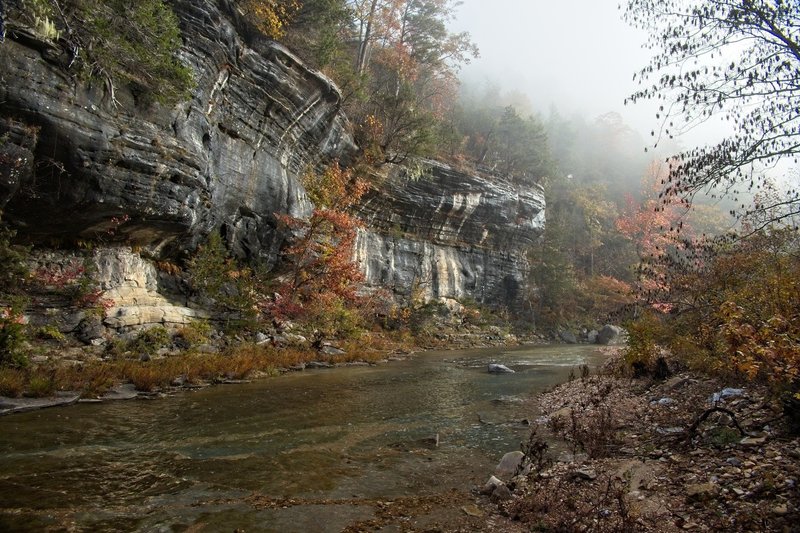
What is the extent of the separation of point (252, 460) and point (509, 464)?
12.6ft

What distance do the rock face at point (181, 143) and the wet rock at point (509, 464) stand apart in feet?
43.3

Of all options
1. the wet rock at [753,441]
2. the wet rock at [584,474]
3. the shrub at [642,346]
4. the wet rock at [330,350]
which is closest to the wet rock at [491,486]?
the wet rock at [584,474]

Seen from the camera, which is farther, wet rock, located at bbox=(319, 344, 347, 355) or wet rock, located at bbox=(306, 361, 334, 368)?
wet rock, located at bbox=(319, 344, 347, 355)

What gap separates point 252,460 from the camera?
6344mm

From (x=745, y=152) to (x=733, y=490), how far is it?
5047 mm

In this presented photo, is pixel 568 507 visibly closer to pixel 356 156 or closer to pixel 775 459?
pixel 775 459

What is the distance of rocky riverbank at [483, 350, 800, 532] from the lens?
381 cm

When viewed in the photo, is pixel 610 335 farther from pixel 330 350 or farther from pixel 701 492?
pixel 701 492

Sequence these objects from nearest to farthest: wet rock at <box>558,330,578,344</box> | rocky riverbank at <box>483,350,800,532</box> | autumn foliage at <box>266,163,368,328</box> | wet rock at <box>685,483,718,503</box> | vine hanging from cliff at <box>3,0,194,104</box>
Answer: rocky riverbank at <box>483,350,800,532</box> → wet rock at <box>685,483,718,503</box> → vine hanging from cliff at <box>3,0,194,104</box> → autumn foliage at <box>266,163,368,328</box> → wet rock at <box>558,330,578,344</box>

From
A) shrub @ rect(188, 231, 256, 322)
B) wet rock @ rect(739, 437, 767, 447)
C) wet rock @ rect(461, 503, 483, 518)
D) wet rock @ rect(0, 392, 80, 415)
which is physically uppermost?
shrub @ rect(188, 231, 256, 322)

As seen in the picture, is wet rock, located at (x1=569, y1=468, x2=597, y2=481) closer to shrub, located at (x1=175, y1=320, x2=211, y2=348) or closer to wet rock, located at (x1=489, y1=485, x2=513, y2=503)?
wet rock, located at (x1=489, y1=485, x2=513, y2=503)

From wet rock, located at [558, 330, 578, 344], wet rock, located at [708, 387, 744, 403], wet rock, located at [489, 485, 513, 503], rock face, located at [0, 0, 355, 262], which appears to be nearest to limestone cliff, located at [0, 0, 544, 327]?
rock face, located at [0, 0, 355, 262]

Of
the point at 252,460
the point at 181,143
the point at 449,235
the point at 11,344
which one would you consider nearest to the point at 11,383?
the point at 11,344

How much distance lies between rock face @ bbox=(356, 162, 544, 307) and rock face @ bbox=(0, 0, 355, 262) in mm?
7290
